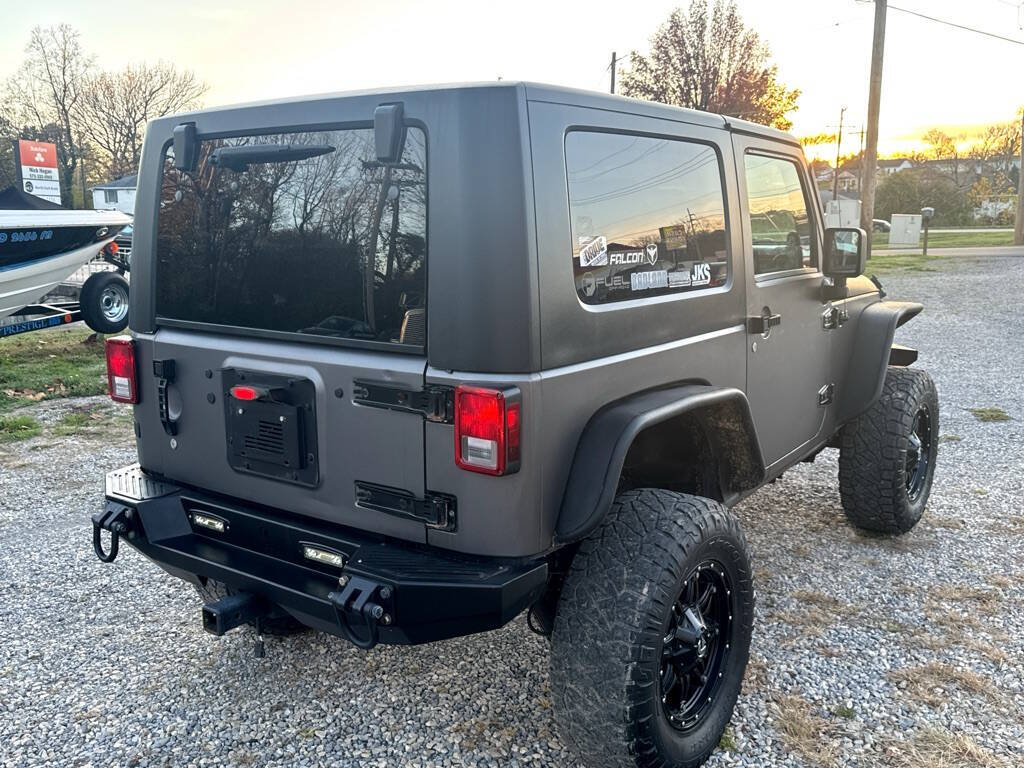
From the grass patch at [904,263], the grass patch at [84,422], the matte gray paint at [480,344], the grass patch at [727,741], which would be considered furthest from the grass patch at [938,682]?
the grass patch at [904,263]

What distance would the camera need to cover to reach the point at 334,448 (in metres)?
2.51

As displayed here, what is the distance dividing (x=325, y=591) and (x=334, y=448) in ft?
1.36

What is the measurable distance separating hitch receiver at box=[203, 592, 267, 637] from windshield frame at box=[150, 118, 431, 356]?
81cm

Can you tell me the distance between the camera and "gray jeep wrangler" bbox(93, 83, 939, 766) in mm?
2217

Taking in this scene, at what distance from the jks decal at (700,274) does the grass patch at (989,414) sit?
5173 millimetres

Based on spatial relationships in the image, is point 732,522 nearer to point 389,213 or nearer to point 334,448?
point 334,448

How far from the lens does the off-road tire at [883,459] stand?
4.25 meters

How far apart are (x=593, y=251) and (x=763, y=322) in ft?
3.77

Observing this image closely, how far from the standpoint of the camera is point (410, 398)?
231 cm

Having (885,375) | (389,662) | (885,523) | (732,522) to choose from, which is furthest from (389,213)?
(885,523)

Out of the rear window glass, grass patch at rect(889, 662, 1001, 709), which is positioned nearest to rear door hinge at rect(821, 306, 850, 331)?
grass patch at rect(889, 662, 1001, 709)

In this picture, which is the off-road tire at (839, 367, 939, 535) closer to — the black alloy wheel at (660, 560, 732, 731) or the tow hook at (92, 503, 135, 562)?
the black alloy wheel at (660, 560, 732, 731)

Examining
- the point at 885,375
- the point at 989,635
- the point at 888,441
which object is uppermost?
the point at 885,375

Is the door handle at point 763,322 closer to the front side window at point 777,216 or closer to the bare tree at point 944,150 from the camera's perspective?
the front side window at point 777,216
